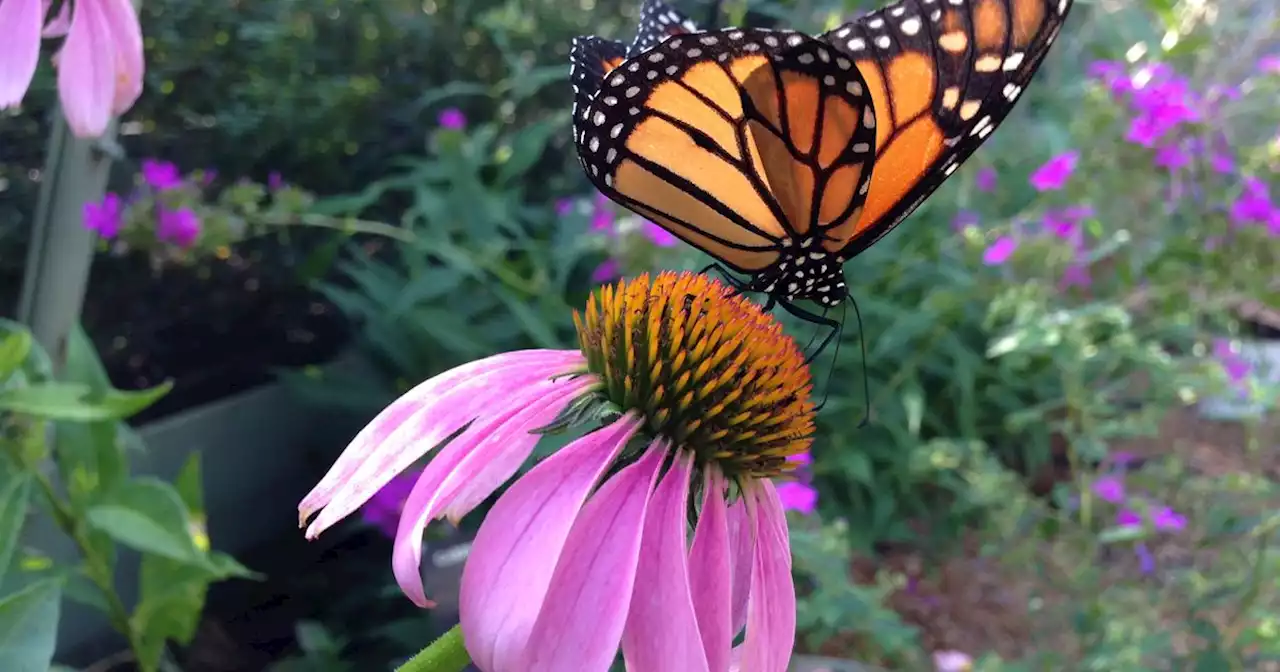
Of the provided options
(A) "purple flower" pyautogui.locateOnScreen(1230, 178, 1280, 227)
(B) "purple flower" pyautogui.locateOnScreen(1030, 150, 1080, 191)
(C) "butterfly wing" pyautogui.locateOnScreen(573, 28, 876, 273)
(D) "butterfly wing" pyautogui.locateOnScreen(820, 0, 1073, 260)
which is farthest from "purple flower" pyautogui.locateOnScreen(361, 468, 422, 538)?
(A) "purple flower" pyautogui.locateOnScreen(1230, 178, 1280, 227)

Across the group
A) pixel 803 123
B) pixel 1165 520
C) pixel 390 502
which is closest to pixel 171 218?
pixel 390 502

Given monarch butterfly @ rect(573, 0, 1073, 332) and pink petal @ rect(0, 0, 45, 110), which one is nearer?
pink petal @ rect(0, 0, 45, 110)

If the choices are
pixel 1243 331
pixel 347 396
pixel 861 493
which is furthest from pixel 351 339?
pixel 1243 331

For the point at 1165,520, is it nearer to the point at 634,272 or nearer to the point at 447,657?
the point at 634,272

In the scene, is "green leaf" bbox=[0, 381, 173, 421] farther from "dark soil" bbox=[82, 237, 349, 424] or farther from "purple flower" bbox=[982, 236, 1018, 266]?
"purple flower" bbox=[982, 236, 1018, 266]

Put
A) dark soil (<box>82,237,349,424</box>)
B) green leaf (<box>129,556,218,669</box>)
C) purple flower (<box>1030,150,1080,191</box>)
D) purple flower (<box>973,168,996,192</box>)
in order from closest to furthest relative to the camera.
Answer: green leaf (<box>129,556,218,669</box>) → dark soil (<box>82,237,349,424</box>) → purple flower (<box>1030,150,1080,191</box>) → purple flower (<box>973,168,996,192</box>)

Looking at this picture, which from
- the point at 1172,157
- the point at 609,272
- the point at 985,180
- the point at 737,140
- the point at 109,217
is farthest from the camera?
the point at 985,180
